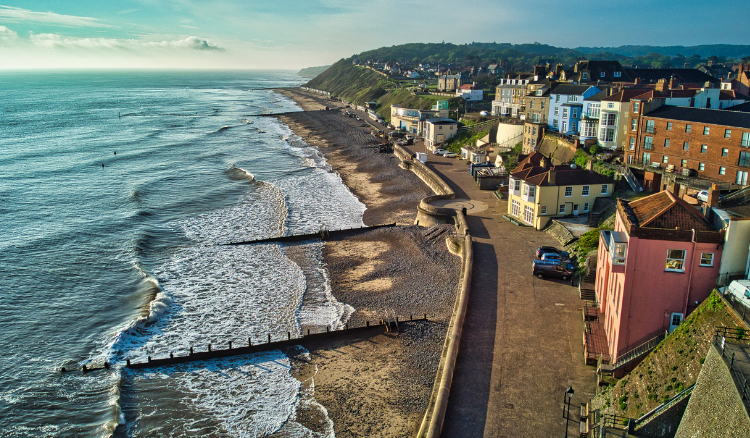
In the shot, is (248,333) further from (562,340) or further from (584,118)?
(584,118)

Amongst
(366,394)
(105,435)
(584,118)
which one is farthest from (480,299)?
(584,118)

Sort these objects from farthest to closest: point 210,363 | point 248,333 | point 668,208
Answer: point 248,333
point 210,363
point 668,208

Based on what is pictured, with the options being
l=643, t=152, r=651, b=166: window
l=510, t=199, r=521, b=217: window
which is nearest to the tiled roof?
l=643, t=152, r=651, b=166: window

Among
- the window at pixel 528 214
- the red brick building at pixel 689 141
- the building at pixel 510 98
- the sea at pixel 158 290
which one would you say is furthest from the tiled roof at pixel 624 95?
the building at pixel 510 98

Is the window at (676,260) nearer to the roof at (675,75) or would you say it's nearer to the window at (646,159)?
the window at (646,159)

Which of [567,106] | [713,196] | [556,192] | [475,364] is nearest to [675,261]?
[713,196]
